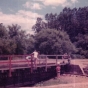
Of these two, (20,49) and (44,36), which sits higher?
(44,36)

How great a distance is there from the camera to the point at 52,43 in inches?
1634

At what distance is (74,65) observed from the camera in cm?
2455

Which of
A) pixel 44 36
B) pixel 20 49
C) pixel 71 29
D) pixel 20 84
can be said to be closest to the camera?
pixel 20 84

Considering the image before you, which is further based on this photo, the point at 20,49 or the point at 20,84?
the point at 20,49

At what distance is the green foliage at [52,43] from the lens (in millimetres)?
41062

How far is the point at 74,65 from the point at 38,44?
68.1ft

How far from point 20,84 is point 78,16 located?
176 ft

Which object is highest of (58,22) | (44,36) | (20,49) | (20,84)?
(58,22)

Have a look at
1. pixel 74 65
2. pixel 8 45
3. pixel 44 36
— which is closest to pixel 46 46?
pixel 44 36

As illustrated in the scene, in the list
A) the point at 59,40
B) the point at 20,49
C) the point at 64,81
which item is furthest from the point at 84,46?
the point at 64,81

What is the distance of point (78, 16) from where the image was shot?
229ft

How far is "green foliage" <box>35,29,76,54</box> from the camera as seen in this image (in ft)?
135

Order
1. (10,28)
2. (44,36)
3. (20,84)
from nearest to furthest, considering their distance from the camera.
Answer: (20,84), (44,36), (10,28)

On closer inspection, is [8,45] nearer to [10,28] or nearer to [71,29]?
[10,28]
